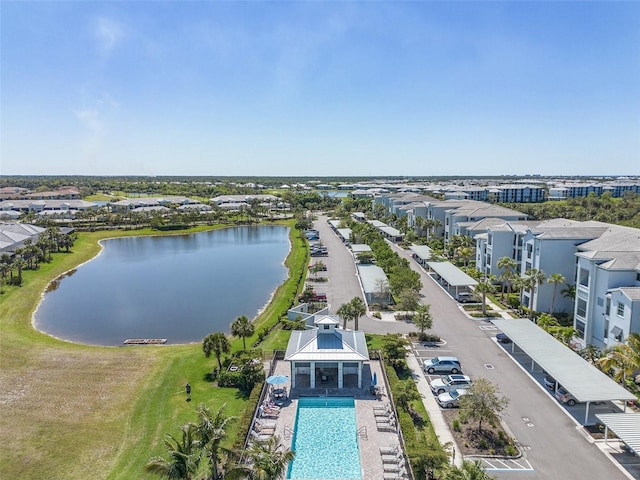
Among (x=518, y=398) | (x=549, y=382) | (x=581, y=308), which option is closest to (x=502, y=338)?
(x=581, y=308)

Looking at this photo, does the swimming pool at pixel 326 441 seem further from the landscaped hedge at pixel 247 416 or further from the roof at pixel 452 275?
the roof at pixel 452 275

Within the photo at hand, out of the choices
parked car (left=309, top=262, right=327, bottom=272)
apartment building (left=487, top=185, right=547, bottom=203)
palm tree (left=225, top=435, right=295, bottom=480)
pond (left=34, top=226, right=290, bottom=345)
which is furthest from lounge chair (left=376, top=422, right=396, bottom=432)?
apartment building (left=487, top=185, right=547, bottom=203)

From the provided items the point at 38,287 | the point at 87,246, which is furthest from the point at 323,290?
the point at 87,246

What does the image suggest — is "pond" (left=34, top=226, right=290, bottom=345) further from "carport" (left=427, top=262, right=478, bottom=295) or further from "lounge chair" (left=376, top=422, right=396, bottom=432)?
"lounge chair" (left=376, top=422, right=396, bottom=432)

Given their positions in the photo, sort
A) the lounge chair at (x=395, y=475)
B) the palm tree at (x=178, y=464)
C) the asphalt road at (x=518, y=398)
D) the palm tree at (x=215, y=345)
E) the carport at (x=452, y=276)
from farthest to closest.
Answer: the carport at (x=452, y=276) < the palm tree at (x=215, y=345) < the asphalt road at (x=518, y=398) < the lounge chair at (x=395, y=475) < the palm tree at (x=178, y=464)

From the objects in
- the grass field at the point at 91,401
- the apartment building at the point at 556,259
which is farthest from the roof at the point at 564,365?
the grass field at the point at 91,401
